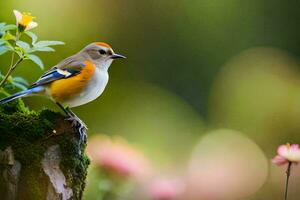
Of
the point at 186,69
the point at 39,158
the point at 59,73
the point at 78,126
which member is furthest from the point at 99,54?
the point at 186,69

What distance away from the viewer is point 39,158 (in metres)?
2.23

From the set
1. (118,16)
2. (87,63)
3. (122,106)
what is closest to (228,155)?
(122,106)

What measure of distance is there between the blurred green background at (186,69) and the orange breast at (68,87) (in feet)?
6.82

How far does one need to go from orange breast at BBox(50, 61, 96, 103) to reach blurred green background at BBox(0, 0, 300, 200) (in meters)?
2.08

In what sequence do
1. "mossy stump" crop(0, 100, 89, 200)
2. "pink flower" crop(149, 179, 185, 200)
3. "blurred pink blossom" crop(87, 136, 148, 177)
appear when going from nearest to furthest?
"mossy stump" crop(0, 100, 89, 200), "blurred pink blossom" crop(87, 136, 148, 177), "pink flower" crop(149, 179, 185, 200)

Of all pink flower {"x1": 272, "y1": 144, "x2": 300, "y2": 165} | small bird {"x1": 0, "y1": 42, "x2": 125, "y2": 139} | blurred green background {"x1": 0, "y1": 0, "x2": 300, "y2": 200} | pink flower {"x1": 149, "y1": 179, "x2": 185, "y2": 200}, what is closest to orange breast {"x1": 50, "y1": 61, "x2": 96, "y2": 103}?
small bird {"x1": 0, "y1": 42, "x2": 125, "y2": 139}

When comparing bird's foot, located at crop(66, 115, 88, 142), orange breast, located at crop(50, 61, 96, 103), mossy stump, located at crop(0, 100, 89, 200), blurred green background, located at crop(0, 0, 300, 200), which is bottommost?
mossy stump, located at crop(0, 100, 89, 200)

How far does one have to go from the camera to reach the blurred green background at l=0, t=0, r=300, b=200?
5145mm

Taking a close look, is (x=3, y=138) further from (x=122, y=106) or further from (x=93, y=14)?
(x=93, y=14)

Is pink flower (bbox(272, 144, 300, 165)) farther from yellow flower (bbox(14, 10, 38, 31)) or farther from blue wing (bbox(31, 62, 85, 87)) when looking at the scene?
yellow flower (bbox(14, 10, 38, 31))

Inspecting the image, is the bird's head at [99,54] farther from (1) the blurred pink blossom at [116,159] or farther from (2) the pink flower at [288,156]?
(2) the pink flower at [288,156]

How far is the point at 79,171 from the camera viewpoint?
7.71ft

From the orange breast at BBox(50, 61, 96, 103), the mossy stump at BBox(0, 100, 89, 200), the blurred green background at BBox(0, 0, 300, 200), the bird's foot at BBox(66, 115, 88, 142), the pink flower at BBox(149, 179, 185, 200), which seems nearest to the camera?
the mossy stump at BBox(0, 100, 89, 200)

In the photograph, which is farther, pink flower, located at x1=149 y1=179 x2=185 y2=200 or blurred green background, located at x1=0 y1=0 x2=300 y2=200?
blurred green background, located at x1=0 y1=0 x2=300 y2=200
